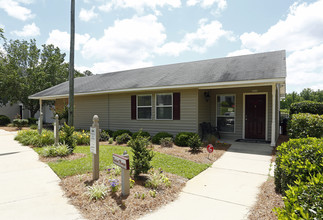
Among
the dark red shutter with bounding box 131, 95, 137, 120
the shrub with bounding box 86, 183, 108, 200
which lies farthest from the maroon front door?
the shrub with bounding box 86, 183, 108, 200

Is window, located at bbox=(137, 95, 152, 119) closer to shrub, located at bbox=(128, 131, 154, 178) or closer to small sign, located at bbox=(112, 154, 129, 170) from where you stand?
shrub, located at bbox=(128, 131, 154, 178)

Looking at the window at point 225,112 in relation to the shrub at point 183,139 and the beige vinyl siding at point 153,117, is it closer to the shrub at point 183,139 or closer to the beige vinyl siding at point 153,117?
the beige vinyl siding at point 153,117

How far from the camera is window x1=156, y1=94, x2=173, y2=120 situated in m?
9.70

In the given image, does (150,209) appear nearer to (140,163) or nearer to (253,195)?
(140,163)

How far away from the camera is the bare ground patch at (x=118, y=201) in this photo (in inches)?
112

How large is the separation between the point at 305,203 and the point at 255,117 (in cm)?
830

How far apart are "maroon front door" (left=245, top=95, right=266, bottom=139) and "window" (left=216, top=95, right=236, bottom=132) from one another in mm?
678

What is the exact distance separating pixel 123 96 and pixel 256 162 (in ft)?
25.6

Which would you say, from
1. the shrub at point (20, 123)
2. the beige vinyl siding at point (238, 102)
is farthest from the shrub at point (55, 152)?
the shrub at point (20, 123)

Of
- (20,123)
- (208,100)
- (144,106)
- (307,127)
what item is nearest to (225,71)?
(208,100)

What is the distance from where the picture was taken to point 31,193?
3615mm

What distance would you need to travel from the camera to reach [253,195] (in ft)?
11.6

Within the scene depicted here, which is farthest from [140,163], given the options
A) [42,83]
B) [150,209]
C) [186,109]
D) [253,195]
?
[42,83]

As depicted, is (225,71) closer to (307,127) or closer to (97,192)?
(307,127)
